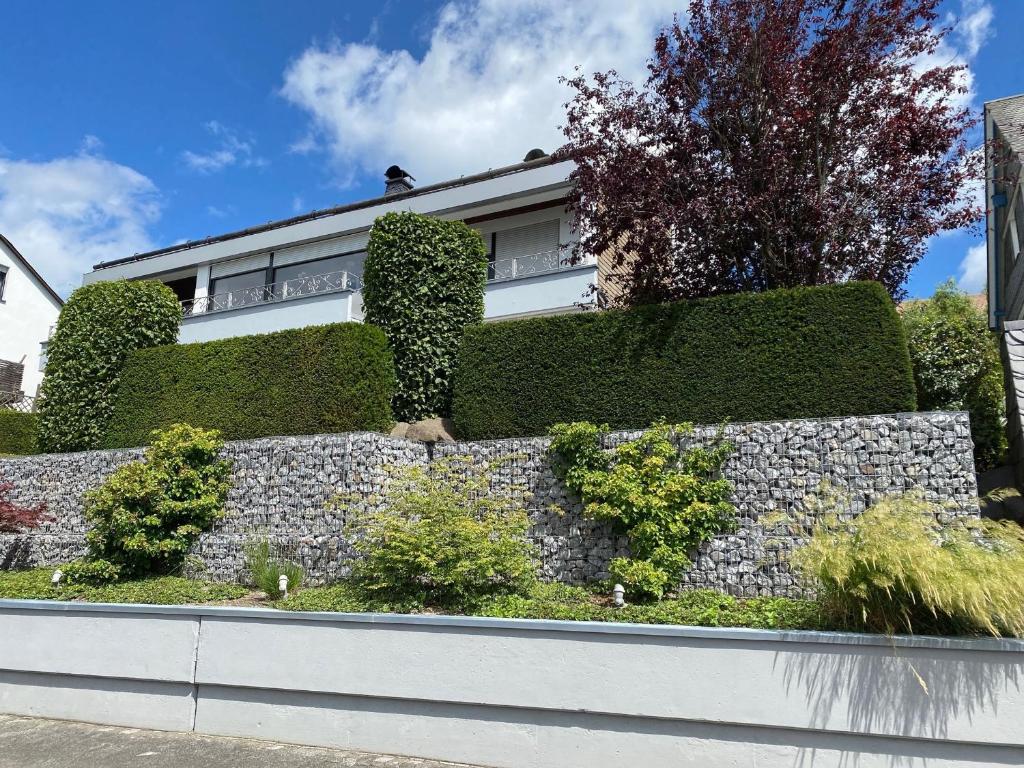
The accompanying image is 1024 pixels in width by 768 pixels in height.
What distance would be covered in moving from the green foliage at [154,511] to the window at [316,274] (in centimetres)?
762

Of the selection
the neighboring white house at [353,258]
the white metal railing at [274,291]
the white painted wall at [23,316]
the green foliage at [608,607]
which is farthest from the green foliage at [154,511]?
the white painted wall at [23,316]

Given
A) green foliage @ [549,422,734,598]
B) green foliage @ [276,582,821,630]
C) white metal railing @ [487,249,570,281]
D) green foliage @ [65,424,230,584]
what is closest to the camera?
green foliage @ [276,582,821,630]

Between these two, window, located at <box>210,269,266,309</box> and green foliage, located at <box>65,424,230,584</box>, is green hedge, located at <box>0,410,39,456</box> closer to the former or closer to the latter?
window, located at <box>210,269,266,309</box>

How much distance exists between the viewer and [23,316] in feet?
79.5

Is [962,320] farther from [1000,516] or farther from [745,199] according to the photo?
[745,199]

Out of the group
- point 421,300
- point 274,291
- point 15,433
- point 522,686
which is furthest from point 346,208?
point 522,686

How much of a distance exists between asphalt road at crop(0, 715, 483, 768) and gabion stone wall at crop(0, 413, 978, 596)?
2373mm

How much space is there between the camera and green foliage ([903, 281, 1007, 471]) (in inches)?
A: 435

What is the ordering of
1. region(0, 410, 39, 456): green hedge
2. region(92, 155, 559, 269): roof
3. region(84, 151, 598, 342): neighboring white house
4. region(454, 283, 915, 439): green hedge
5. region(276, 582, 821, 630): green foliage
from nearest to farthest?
region(276, 582, 821, 630): green foliage < region(454, 283, 915, 439): green hedge < region(84, 151, 598, 342): neighboring white house < region(0, 410, 39, 456): green hedge < region(92, 155, 559, 269): roof

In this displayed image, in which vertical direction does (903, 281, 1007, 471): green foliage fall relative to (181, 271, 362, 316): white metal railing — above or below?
below

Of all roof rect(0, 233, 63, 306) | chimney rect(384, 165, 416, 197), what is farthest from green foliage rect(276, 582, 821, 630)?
roof rect(0, 233, 63, 306)

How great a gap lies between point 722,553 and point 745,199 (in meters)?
4.25

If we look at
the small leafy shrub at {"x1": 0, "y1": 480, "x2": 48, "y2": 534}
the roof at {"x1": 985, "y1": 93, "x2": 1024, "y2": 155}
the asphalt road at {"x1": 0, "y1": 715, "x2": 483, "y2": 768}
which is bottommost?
the asphalt road at {"x1": 0, "y1": 715, "x2": 483, "y2": 768}

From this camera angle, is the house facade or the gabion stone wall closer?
the gabion stone wall
